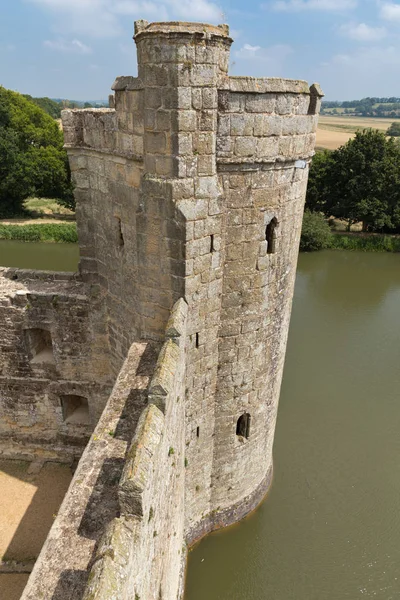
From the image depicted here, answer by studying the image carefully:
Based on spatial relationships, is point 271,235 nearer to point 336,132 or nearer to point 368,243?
point 368,243

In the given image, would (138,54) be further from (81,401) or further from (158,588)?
(81,401)

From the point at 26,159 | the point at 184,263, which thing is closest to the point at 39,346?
the point at 184,263

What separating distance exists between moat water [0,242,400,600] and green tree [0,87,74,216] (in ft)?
67.6

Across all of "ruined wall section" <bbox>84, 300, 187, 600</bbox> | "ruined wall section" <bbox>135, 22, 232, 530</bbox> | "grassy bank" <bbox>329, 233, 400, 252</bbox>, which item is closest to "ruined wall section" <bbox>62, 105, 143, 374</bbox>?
"ruined wall section" <bbox>135, 22, 232, 530</bbox>

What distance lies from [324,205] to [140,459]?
25.2 meters

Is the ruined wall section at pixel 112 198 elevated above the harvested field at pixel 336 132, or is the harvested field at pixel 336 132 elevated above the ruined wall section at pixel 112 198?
the ruined wall section at pixel 112 198

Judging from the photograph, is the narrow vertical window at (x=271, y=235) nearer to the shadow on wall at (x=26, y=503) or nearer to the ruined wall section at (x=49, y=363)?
the ruined wall section at (x=49, y=363)

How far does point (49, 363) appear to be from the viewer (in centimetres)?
838

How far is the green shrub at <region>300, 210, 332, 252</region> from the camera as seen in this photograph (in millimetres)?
22875

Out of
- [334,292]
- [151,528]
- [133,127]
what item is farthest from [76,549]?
[334,292]

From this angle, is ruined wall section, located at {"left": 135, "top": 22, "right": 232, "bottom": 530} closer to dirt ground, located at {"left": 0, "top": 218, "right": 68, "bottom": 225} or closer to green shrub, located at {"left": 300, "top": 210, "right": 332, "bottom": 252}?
green shrub, located at {"left": 300, "top": 210, "right": 332, "bottom": 252}

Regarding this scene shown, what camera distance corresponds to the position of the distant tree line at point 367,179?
23.9 meters

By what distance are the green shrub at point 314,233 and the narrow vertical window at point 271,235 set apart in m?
17.5

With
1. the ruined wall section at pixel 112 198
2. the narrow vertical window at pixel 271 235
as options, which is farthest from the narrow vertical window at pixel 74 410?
the narrow vertical window at pixel 271 235
